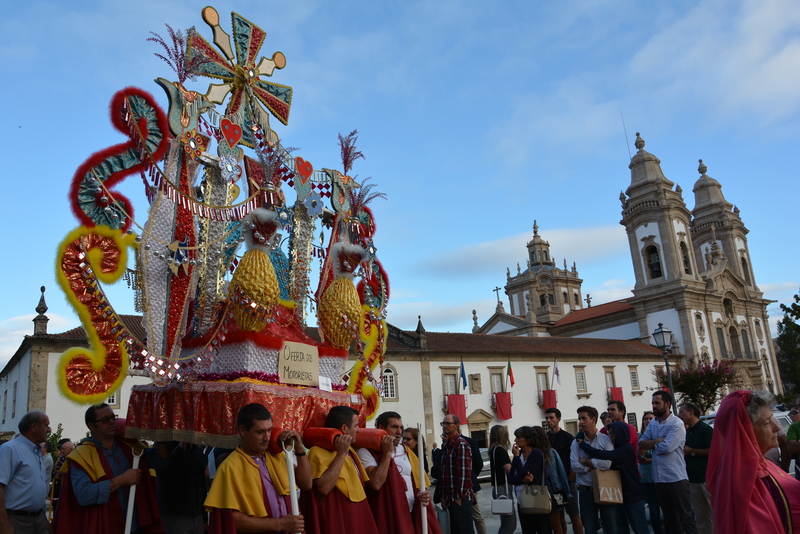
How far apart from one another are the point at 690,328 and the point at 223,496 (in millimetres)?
42641

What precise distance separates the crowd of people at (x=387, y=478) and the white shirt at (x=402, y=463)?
12mm

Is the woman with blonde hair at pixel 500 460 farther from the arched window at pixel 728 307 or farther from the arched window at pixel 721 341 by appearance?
the arched window at pixel 728 307

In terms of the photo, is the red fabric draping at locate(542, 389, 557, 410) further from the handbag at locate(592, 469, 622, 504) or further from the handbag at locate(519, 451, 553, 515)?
the handbag at locate(519, 451, 553, 515)

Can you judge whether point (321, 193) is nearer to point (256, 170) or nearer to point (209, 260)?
point (256, 170)

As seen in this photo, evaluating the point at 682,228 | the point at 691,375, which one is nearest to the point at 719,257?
the point at 682,228

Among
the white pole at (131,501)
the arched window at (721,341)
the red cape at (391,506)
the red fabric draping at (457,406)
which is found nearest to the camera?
the white pole at (131,501)

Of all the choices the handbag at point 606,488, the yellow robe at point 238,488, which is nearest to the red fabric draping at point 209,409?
the yellow robe at point 238,488

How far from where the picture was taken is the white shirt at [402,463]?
459 cm

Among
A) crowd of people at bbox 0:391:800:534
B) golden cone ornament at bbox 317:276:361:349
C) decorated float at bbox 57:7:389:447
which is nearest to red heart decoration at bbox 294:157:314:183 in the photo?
decorated float at bbox 57:7:389:447

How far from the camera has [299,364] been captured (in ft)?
18.0

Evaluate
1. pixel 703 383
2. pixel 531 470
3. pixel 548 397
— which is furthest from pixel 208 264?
pixel 703 383

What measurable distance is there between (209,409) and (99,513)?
1.05 metres

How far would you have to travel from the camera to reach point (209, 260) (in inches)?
226

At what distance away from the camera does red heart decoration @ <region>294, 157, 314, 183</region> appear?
6340mm
